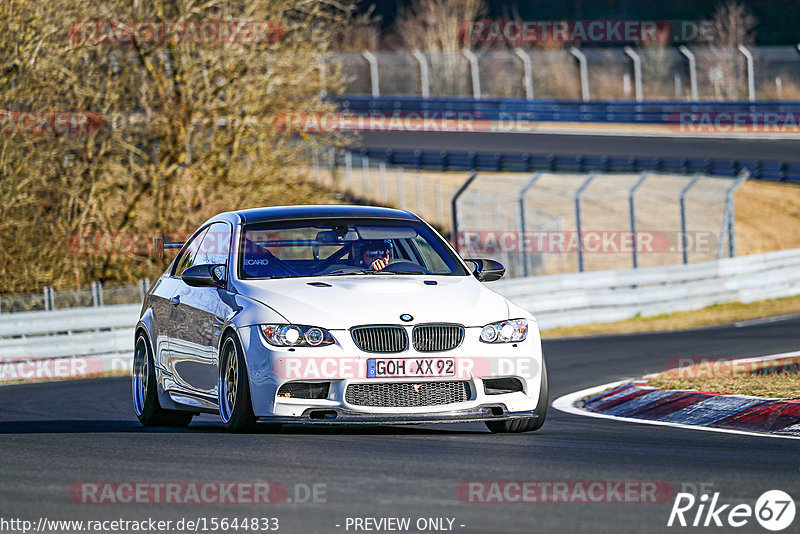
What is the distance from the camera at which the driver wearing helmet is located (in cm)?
955

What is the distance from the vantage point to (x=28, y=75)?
22.8 meters

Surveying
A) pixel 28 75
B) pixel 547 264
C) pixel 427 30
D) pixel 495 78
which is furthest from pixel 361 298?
pixel 427 30

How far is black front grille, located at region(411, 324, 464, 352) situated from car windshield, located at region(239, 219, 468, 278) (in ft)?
2.95

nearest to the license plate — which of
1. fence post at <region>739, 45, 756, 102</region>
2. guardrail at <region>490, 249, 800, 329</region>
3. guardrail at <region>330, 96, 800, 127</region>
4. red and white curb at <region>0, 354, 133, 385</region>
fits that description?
red and white curb at <region>0, 354, 133, 385</region>

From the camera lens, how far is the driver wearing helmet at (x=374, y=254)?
955cm

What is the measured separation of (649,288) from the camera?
2461cm

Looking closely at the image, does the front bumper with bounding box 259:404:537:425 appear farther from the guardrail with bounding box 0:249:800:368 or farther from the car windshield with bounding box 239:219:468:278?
the guardrail with bounding box 0:249:800:368

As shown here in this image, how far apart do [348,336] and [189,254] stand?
2.65 m
